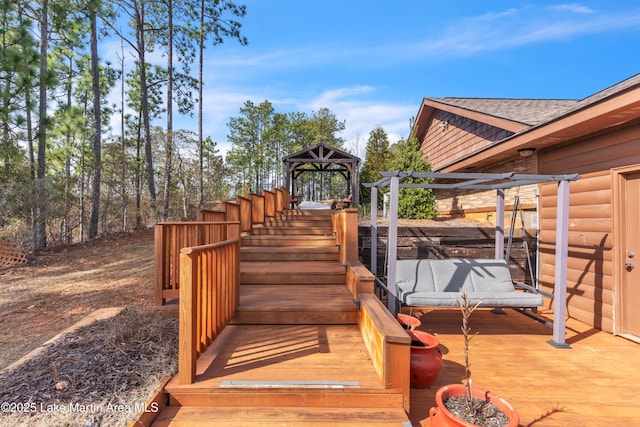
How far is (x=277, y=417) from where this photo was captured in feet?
6.08

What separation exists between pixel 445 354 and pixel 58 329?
4413 millimetres

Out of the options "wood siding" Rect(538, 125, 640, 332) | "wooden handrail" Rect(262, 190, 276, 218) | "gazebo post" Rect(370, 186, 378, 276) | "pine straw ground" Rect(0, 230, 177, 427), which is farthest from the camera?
"wooden handrail" Rect(262, 190, 276, 218)

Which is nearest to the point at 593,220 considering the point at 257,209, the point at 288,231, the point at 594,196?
the point at 594,196

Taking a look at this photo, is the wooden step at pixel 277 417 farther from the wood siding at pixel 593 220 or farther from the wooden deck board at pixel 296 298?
the wood siding at pixel 593 220

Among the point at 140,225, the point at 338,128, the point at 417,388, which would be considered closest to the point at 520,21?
the point at 417,388

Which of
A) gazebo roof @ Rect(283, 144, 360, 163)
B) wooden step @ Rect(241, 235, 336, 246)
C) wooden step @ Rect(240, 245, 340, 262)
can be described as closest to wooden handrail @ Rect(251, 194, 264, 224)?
wooden step @ Rect(241, 235, 336, 246)

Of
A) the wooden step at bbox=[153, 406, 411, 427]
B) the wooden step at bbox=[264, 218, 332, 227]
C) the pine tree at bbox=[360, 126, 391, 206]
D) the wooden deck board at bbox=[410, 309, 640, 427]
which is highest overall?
the pine tree at bbox=[360, 126, 391, 206]

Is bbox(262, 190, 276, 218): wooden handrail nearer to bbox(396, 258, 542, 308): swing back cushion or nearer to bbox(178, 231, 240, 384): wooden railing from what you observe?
bbox(396, 258, 542, 308): swing back cushion

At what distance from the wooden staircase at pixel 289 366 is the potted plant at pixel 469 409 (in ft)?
0.85

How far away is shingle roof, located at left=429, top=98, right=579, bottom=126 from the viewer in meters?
5.20

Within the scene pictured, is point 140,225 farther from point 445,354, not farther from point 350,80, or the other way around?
point 350,80

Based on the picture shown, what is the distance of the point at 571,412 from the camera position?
207cm

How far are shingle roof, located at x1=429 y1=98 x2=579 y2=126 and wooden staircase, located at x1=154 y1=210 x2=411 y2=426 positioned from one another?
416 cm

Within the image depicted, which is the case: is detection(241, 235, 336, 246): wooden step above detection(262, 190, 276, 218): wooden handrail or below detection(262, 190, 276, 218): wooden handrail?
below
